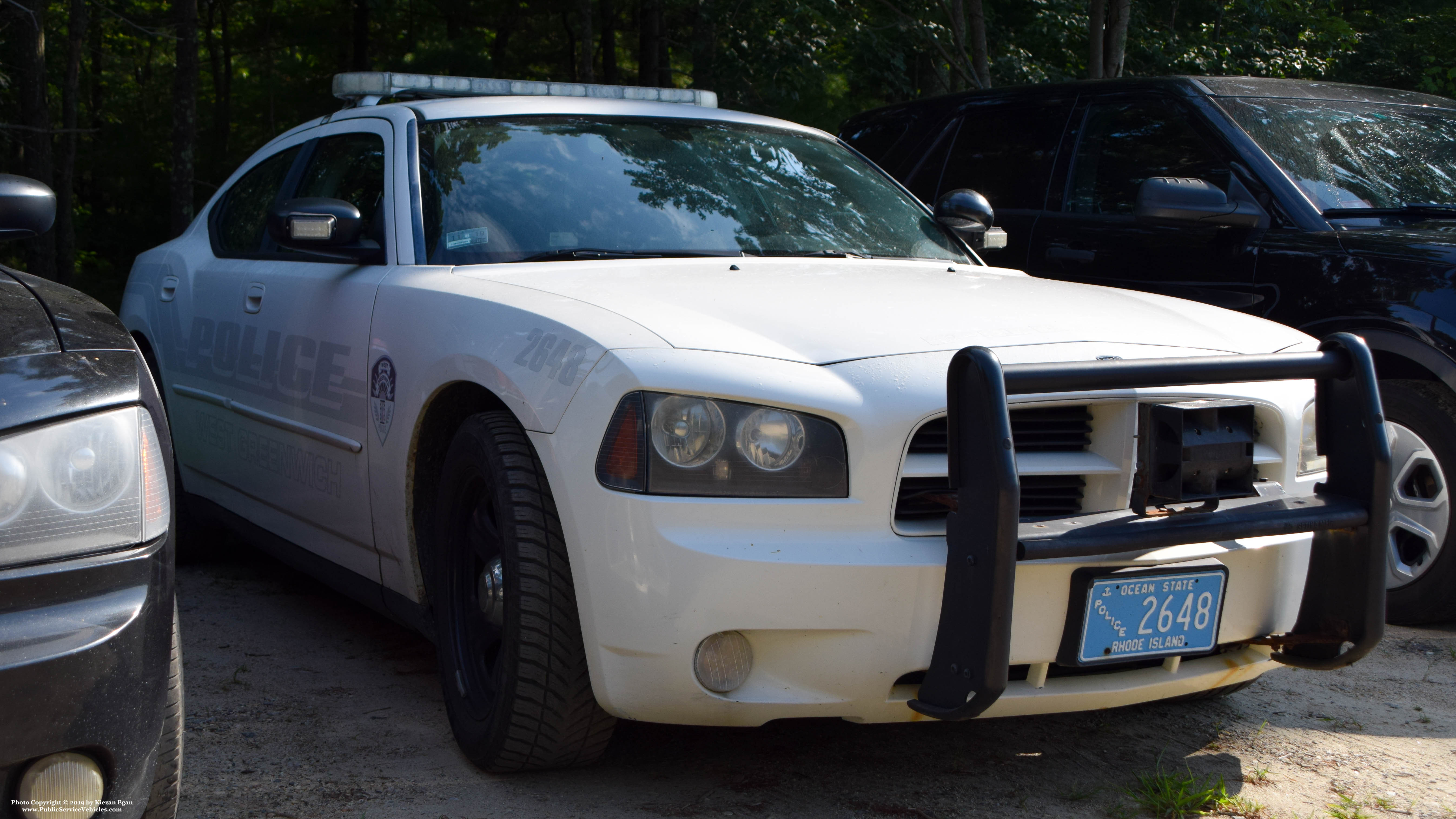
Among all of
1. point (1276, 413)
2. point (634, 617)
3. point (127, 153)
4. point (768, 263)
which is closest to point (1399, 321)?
point (1276, 413)

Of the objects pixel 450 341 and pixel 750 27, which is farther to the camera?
pixel 750 27

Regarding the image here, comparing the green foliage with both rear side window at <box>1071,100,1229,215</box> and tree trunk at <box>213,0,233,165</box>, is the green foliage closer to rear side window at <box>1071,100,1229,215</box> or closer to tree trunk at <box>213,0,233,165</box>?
rear side window at <box>1071,100,1229,215</box>

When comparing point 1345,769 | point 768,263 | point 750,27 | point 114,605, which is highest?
point 750,27

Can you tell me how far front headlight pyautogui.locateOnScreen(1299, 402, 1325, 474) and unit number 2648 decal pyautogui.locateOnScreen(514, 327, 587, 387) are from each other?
5.08 ft

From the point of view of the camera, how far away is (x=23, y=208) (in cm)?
258

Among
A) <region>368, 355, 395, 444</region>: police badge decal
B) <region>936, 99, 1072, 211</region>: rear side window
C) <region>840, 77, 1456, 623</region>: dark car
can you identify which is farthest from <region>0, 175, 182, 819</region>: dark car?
<region>936, 99, 1072, 211</region>: rear side window

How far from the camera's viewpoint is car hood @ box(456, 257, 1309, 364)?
2584mm

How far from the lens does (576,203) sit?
3566 millimetres

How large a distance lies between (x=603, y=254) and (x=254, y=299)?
51.3 inches

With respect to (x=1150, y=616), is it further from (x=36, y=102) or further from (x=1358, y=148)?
(x=36, y=102)

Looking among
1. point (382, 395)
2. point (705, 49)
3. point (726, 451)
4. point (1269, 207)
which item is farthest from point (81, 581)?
point (705, 49)

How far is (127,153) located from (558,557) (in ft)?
71.3

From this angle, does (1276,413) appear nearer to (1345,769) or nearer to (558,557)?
(1345,769)

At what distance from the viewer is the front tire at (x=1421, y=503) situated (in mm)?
4125
